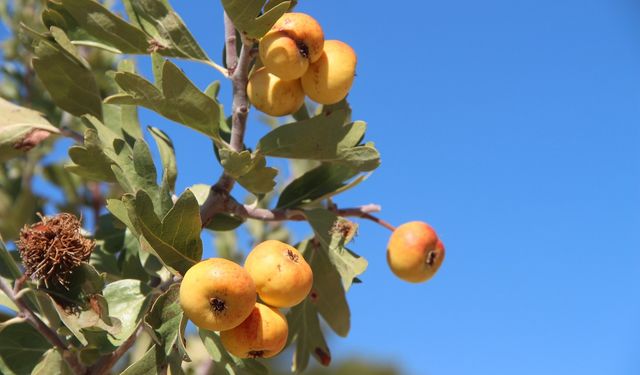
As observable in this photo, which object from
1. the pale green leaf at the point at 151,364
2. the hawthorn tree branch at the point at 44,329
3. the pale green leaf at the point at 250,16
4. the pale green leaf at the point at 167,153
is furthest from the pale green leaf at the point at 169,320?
the pale green leaf at the point at 250,16

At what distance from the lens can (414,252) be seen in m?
2.11

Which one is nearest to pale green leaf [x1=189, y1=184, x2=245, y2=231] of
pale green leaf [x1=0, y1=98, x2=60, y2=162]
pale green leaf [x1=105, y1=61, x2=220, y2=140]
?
pale green leaf [x1=105, y1=61, x2=220, y2=140]

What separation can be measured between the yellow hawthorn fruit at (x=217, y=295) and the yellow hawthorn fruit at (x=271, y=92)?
49 cm

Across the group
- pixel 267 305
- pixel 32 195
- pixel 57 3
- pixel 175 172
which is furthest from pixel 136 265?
pixel 32 195

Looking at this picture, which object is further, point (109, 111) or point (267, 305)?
point (109, 111)

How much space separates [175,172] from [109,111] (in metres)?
0.27

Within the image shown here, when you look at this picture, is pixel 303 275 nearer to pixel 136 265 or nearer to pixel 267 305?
pixel 267 305

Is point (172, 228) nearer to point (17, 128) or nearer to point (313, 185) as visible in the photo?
point (313, 185)

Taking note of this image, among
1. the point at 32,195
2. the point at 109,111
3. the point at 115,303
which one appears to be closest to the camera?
the point at 115,303

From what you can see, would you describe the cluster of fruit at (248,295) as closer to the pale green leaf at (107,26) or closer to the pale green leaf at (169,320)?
the pale green leaf at (169,320)

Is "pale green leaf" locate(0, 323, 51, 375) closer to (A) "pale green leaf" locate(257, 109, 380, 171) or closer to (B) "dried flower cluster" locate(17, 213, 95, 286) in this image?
(B) "dried flower cluster" locate(17, 213, 95, 286)

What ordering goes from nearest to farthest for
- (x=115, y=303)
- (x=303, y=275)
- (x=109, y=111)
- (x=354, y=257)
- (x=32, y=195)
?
(x=303, y=275) < (x=115, y=303) < (x=354, y=257) < (x=109, y=111) < (x=32, y=195)

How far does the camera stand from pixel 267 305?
1678mm

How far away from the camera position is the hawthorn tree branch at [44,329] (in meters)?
1.78
